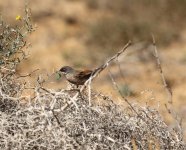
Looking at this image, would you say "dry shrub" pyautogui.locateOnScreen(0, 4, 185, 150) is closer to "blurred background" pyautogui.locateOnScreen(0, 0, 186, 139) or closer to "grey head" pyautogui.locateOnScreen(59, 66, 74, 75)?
"grey head" pyautogui.locateOnScreen(59, 66, 74, 75)

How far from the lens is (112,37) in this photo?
13430 mm

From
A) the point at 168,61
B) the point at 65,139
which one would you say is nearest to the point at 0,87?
the point at 65,139

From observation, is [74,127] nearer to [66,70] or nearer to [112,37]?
[66,70]

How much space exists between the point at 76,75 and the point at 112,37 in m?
8.67

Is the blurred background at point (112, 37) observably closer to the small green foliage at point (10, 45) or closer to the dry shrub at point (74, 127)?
the small green foliage at point (10, 45)

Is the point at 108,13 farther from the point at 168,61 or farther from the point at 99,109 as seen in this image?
the point at 99,109

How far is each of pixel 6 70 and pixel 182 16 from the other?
1123cm

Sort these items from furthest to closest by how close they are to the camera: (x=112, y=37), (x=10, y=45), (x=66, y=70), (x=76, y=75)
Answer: (x=112, y=37) < (x=66, y=70) < (x=76, y=75) < (x=10, y=45)

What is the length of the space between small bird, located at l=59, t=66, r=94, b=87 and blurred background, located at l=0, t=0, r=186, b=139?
12.8 ft

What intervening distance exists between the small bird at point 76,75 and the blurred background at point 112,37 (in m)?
3.89

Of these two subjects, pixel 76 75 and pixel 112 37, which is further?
pixel 112 37

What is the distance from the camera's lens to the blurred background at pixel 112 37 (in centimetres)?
1069

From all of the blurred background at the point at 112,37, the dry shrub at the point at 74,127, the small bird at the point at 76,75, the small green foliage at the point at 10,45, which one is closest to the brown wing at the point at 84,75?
the small bird at the point at 76,75

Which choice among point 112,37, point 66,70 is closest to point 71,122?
point 66,70
